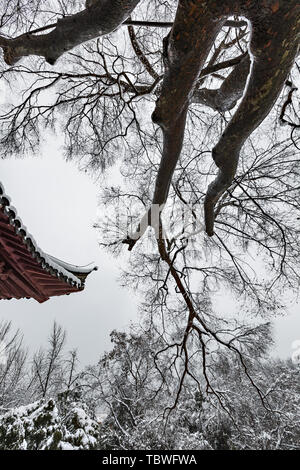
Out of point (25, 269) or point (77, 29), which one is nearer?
point (77, 29)

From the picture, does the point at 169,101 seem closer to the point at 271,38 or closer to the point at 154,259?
the point at 271,38

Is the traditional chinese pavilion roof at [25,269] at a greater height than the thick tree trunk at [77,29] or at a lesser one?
lesser

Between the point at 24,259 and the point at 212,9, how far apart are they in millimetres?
2643

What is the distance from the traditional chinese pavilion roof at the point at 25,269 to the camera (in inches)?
84.2

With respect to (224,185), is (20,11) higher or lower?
higher

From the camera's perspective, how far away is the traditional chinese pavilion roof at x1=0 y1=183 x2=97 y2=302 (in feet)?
7.02

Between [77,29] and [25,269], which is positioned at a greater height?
[77,29]

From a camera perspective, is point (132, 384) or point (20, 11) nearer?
point (20, 11)

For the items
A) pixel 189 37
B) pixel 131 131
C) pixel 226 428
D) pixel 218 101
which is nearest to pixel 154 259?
pixel 131 131

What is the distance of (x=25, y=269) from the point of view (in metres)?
2.70

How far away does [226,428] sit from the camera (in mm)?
11414

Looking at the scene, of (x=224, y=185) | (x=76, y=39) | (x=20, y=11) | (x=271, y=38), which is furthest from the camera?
(x=20, y=11)

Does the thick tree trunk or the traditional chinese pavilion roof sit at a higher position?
the thick tree trunk

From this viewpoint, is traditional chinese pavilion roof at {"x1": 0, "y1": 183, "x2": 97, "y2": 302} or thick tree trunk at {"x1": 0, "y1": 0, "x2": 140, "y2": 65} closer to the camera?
thick tree trunk at {"x1": 0, "y1": 0, "x2": 140, "y2": 65}
